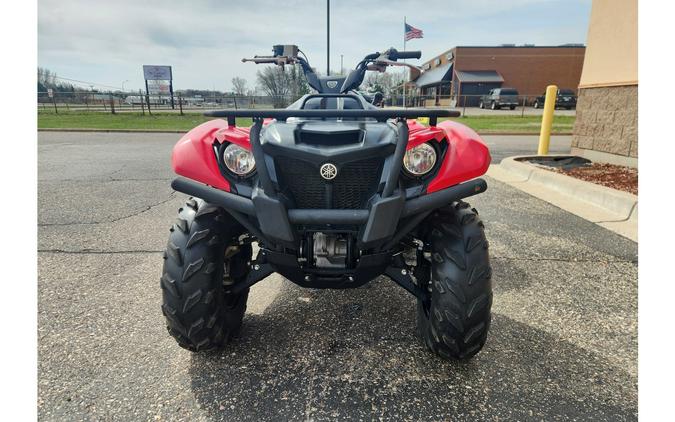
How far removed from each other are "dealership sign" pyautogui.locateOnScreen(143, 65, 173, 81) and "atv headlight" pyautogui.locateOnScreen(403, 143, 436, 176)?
119 ft

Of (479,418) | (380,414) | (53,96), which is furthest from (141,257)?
(53,96)

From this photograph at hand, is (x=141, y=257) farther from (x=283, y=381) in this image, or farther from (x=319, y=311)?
(x=283, y=381)

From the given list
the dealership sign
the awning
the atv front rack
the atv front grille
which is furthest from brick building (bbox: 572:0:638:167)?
the awning

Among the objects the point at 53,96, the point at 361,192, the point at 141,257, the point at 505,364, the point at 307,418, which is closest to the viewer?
the point at 307,418

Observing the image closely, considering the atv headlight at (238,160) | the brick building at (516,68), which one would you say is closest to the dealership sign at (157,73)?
the brick building at (516,68)

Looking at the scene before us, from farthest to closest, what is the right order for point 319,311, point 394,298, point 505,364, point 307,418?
point 394,298 → point 319,311 → point 505,364 → point 307,418

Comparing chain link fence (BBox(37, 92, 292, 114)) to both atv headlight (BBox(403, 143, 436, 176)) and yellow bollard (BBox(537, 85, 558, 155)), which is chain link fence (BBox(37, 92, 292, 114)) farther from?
atv headlight (BBox(403, 143, 436, 176))

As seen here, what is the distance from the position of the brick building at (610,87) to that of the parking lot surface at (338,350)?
3.91 metres

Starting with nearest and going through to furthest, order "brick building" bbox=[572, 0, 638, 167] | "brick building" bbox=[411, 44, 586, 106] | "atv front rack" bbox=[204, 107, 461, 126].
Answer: "atv front rack" bbox=[204, 107, 461, 126]
"brick building" bbox=[572, 0, 638, 167]
"brick building" bbox=[411, 44, 586, 106]

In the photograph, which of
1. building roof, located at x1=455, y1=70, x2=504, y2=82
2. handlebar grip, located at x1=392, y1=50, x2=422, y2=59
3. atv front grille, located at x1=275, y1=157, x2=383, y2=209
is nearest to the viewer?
atv front grille, located at x1=275, y1=157, x2=383, y2=209

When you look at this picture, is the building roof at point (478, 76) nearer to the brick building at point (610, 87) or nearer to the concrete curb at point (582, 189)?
the brick building at point (610, 87)

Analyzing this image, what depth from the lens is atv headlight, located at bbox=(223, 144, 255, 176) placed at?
1859 millimetres

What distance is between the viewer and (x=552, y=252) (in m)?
3.71

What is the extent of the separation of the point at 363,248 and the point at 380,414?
29.8 inches
